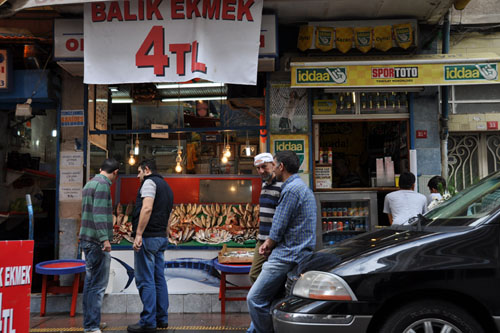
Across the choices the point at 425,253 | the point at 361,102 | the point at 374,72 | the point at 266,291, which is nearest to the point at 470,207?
the point at 425,253

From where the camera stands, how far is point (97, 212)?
551cm

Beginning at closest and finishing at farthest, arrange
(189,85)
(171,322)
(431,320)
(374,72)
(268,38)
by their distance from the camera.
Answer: (431,320)
(171,322)
(268,38)
(374,72)
(189,85)

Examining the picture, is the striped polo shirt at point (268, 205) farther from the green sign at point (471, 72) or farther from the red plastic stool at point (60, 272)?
the green sign at point (471, 72)

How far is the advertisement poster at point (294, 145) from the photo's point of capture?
7.54 metres


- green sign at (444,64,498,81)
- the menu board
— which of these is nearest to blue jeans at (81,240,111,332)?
the menu board

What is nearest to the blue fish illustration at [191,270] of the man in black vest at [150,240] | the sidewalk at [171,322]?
the sidewalk at [171,322]

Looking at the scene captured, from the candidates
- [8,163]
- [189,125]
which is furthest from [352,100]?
[8,163]

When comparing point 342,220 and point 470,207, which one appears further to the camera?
point 342,220

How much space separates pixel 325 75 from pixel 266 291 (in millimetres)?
3598

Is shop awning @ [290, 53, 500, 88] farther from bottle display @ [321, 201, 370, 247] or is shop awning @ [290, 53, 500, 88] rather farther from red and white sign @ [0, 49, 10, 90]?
red and white sign @ [0, 49, 10, 90]

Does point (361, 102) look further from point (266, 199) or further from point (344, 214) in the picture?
point (266, 199)

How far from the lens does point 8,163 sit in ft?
30.5

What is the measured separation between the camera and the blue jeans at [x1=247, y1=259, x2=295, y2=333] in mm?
4441

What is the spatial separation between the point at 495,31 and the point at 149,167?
6.29m
